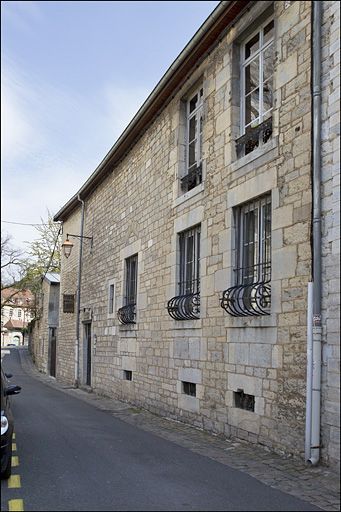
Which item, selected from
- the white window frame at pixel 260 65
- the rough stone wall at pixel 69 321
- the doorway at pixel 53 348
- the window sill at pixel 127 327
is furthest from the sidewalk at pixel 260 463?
the doorway at pixel 53 348

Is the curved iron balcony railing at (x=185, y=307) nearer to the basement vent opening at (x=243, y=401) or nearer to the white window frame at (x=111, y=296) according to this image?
the basement vent opening at (x=243, y=401)

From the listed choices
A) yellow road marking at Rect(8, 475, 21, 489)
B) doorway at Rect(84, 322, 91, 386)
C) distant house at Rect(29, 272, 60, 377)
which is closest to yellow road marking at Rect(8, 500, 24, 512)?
yellow road marking at Rect(8, 475, 21, 489)

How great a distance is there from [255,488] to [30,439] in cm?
393

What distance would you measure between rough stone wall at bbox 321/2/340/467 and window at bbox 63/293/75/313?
596 inches

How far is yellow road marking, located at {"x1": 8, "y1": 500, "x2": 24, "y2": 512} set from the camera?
4993 mm

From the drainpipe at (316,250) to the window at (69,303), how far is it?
49.2 ft

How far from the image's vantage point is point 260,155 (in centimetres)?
840

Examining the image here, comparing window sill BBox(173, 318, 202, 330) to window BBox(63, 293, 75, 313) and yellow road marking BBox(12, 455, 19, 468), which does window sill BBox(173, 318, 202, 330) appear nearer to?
yellow road marking BBox(12, 455, 19, 468)

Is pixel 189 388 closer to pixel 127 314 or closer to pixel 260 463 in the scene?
pixel 260 463

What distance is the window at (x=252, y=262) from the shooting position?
816 cm

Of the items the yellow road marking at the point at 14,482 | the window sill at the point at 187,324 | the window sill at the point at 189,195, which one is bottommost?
the yellow road marking at the point at 14,482

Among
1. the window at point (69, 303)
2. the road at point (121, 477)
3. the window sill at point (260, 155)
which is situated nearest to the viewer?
Result: the road at point (121, 477)

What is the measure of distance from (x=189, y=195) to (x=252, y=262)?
2528 millimetres

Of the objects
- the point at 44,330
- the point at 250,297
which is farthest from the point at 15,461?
the point at 44,330
